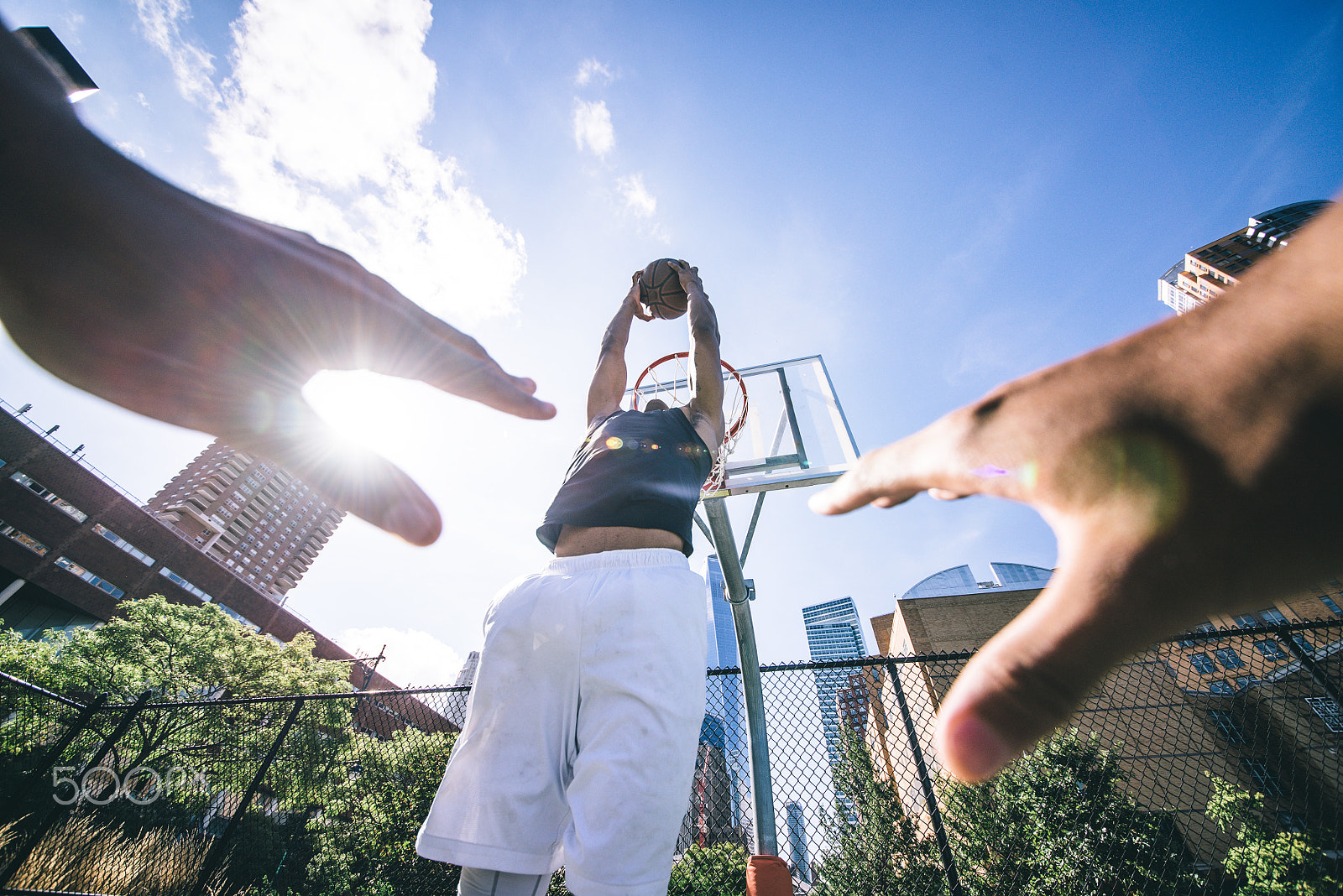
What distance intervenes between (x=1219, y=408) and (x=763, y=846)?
386cm

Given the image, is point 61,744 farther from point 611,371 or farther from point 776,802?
point 776,802

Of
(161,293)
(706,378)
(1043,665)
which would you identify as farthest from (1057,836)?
(161,293)

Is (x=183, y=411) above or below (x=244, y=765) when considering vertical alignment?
below

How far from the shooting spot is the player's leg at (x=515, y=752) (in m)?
1.30

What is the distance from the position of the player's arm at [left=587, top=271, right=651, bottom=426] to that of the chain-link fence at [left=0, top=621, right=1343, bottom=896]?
2624 mm

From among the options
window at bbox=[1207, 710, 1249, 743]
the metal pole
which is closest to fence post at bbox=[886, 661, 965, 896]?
the metal pole

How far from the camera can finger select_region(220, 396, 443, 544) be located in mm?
808

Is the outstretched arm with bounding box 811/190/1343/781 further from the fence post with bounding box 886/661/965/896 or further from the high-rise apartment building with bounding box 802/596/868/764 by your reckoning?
the high-rise apartment building with bounding box 802/596/868/764

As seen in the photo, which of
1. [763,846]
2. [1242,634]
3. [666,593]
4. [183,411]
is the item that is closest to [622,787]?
[666,593]

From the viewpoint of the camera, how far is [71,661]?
51.2ft

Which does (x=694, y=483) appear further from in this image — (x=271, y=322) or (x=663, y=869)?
(x=271, y=322)

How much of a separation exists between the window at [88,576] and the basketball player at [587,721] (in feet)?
111

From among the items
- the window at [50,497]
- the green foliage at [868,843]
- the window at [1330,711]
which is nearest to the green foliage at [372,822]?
the green foliage at [868,843]

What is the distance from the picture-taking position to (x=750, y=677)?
407 cm
